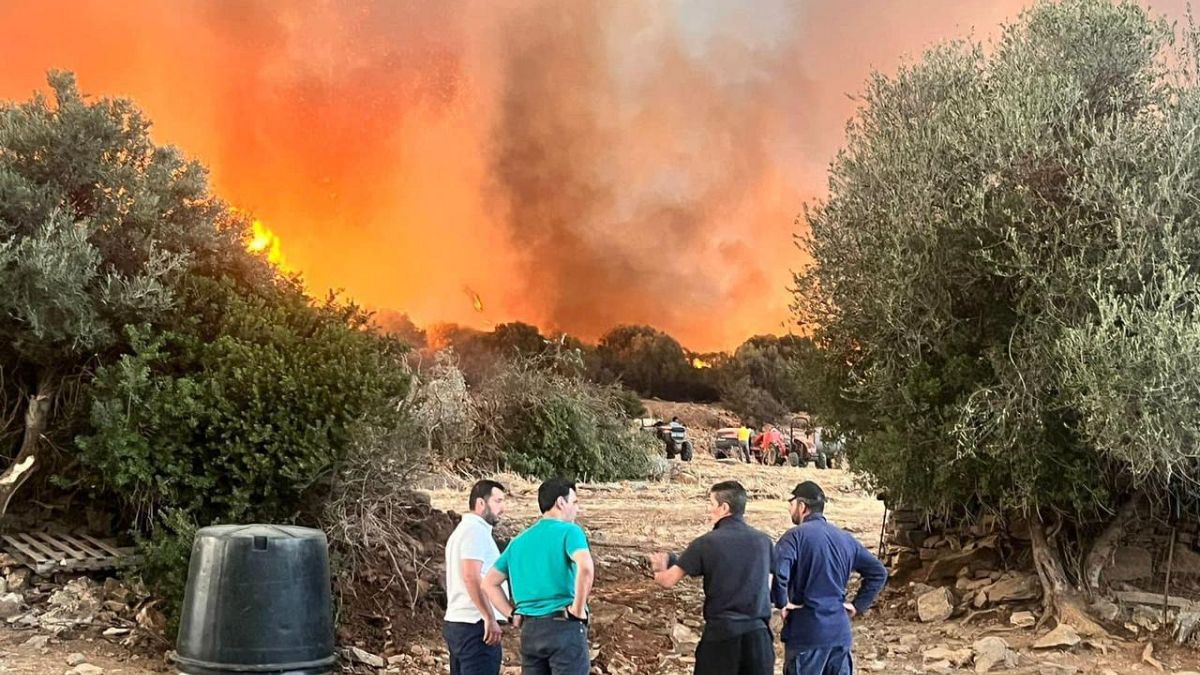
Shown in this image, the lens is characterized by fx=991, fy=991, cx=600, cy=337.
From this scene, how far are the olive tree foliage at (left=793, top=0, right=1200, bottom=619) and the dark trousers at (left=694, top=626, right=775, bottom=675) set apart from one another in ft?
14.3

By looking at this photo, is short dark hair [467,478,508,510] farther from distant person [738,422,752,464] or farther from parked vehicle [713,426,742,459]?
parked vehicle [713,426,742,459]

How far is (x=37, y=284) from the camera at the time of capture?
9164 mm

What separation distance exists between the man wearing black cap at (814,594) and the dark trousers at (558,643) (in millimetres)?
1341

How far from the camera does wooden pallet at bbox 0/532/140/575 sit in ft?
30.3

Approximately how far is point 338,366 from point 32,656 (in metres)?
3.50

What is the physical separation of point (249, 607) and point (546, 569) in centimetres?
190

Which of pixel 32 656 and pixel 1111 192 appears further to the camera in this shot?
pixel 1111 192

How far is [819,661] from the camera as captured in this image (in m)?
6.24

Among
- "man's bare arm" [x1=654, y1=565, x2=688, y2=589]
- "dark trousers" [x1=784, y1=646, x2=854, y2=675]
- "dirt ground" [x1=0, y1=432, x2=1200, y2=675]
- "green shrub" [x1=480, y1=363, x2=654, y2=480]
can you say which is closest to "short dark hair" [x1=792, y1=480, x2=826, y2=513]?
"dark trousers" [x1=784, y1=646, x2=854, y2=675]

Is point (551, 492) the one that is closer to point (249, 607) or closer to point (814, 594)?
point (814, 594)

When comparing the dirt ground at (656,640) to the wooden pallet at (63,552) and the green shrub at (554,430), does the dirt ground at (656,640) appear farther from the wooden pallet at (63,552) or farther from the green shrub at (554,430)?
the green shrub at (554,430)

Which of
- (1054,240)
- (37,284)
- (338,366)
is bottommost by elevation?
(338,366)

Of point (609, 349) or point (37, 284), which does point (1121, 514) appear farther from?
point (609, 349)

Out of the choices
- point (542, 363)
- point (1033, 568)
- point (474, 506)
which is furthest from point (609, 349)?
point (474, 506)
